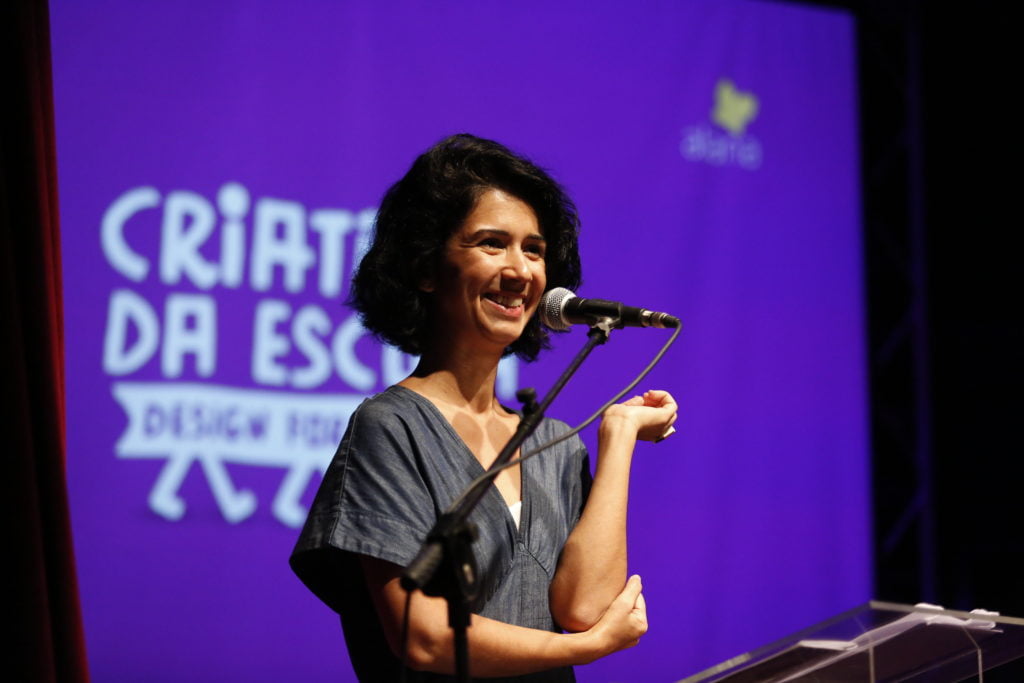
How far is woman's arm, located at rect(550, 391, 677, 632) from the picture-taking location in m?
1.78

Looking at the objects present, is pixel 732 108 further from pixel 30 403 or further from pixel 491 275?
pixel 30 403

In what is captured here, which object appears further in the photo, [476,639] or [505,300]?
[505,300]

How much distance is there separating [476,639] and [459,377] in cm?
52

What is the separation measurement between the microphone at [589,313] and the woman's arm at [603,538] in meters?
0.20

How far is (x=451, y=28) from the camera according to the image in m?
3.68

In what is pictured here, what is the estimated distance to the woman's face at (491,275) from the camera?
6.25 feet

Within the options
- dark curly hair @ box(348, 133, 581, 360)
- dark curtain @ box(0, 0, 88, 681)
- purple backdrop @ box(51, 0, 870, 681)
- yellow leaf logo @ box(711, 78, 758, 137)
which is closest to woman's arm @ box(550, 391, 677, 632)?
dark curly hair @ box(348, 133, 581, 360)

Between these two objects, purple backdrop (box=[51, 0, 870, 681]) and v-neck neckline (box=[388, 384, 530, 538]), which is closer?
v-neck neckline (box=[388, 384, 530, 538])

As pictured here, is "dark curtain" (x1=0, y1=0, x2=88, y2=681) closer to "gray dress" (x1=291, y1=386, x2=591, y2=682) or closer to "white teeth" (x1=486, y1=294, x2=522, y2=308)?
"gray dress" (x1=291, y1=386, x2=591, y2=682)

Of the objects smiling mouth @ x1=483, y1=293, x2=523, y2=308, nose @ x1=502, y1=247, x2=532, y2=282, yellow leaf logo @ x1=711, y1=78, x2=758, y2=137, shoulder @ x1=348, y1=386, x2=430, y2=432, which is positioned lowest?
shoulder @ x1=348, y1=386, x2=430, y2=432

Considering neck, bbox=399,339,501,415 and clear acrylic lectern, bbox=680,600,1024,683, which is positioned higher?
neck, bbox=399,339,501,415

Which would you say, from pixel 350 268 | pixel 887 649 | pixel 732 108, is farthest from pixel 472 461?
pixel 732 108

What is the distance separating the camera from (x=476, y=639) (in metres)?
1.62

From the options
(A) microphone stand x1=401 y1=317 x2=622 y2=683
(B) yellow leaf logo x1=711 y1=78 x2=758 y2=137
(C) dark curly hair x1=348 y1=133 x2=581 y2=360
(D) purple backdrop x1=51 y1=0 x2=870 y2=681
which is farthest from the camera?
(B) yellow leaf logo x1=711 y1=78 x2=758 y2=137
